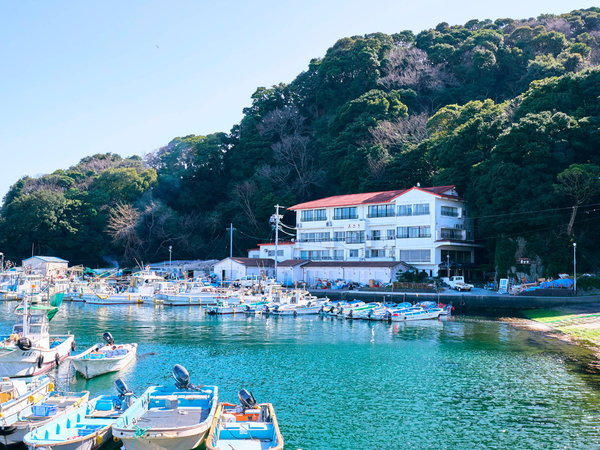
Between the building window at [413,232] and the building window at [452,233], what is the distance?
1.72 m

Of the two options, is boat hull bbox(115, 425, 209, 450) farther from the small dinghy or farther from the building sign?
the building sign

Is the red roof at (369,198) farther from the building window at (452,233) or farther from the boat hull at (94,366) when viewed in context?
the boat hull at (94,366)

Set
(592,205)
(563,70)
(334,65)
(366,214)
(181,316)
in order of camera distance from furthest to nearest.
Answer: (334,65) → (563,70) → (366,214) → (592,205) → (181,316)

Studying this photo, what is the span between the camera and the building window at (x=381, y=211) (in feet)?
210

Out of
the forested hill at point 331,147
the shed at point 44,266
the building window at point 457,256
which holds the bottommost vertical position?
the shed at point 44,266

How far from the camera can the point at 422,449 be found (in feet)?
49.7

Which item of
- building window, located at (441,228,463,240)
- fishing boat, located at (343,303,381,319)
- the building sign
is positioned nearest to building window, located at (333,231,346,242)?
the building sign

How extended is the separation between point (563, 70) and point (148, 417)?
76575mm

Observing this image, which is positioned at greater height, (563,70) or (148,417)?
(563,70)

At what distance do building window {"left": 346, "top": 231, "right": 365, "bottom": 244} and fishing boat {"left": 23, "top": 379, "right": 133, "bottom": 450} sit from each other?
51140 mm

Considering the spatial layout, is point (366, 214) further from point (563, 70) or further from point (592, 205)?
point (563, 70)

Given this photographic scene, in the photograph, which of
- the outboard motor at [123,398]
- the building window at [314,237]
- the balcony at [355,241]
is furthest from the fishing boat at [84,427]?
the building window at [314,237]

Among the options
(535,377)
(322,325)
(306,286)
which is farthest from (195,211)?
(535,377)

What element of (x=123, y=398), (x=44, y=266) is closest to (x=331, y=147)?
(x=44, y=266)
